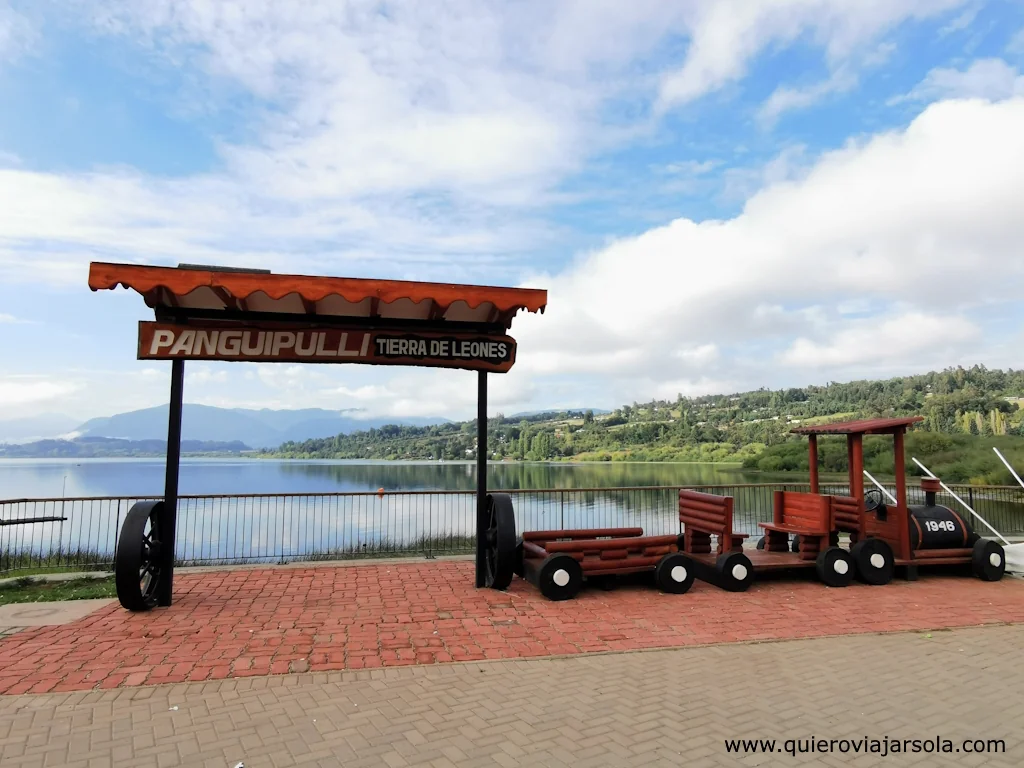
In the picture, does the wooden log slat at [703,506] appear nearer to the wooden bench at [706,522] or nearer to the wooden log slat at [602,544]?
the wooden bench at [706,522]

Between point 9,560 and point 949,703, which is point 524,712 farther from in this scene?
point 9,560

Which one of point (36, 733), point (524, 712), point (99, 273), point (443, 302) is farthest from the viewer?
point (443, 302)

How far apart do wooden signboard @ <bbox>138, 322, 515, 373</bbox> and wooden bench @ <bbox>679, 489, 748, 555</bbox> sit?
3.09m

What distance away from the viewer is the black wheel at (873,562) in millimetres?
7723

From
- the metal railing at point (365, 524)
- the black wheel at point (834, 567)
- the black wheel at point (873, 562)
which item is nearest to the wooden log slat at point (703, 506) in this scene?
the black wheel at point (834, 567)

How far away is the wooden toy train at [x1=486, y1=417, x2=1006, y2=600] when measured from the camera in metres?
7.14

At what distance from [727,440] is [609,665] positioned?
64240mm

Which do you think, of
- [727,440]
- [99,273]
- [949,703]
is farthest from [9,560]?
[727,440]

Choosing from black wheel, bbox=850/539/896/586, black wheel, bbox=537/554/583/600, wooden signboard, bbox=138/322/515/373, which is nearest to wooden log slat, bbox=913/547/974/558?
black wheel, bbox=850/539/896/586

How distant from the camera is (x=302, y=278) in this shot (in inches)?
245

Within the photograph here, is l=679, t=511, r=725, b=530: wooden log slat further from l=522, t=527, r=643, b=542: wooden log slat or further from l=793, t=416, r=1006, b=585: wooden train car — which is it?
l=793, t=416, r=1006, b=585: wooden train car

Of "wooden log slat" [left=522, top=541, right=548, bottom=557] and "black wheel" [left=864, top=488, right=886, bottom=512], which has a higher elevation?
"black wheel" [left=864, top=488, right=886, bottom=512]

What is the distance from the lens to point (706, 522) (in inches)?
307

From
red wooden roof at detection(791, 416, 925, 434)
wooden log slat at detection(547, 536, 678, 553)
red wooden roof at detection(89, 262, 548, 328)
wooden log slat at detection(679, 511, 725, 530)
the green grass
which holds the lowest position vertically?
the green grass
